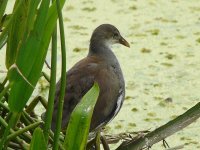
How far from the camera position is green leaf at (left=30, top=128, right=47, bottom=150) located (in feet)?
3.81

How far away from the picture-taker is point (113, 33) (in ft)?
9.81

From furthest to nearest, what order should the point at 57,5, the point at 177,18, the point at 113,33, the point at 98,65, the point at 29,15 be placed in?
the point at 177,18
the point at 113,33
the point at 98,65
the point at 29,15
the point at 57,5

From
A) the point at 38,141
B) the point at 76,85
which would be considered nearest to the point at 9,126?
the point at 38,141

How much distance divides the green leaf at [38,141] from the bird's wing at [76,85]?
1133mm

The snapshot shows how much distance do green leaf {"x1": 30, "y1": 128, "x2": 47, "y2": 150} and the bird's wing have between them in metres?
1.13

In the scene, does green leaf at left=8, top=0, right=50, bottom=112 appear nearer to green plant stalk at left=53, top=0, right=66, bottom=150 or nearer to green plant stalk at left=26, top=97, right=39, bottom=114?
green plant stalk at left=53, top=0, right=66, bottom=150

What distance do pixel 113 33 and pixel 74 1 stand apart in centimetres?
116

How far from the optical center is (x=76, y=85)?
2.43 m

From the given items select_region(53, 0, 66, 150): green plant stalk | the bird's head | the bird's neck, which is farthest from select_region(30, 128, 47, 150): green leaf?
the bird's head

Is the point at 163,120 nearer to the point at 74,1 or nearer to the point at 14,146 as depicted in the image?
the point at 74,1

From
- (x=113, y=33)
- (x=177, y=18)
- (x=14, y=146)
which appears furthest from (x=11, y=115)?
(x=177, y=18)

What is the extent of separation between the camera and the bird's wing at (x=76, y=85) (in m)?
2.37

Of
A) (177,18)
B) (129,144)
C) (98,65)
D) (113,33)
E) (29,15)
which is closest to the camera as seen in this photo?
(29,15)

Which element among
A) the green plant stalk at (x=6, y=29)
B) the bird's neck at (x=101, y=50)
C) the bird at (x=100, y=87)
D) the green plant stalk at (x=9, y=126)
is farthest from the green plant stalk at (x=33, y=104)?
the bird's neck at (x=101, y=50)
